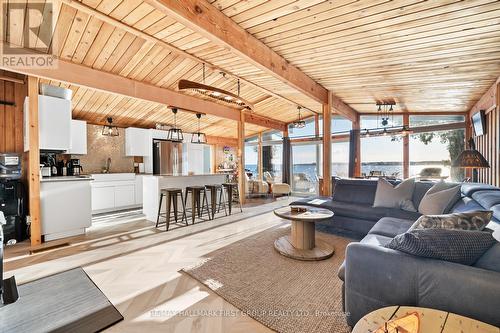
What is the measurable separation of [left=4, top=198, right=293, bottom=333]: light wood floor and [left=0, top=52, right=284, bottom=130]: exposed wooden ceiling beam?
8.28ft

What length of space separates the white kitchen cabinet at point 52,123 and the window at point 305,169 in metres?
7.16

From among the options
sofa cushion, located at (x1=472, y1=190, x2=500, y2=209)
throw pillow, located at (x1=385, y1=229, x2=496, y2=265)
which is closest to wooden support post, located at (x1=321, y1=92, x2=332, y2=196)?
sofa cushion, located at (x1=472, y1=190, x2=500, y2=209)

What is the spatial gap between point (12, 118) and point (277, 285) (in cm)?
507

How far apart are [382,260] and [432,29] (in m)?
2.76

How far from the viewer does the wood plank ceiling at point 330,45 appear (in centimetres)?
237

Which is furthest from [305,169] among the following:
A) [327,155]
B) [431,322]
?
[431,322]

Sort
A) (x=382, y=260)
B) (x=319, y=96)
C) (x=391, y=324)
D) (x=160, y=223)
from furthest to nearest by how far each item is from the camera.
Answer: (x=319, y=96)
(x=160, y=223)
(x=382, y=260)
(x=391, y=324)

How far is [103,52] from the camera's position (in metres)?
3.51

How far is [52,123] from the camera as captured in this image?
3572 millimetres

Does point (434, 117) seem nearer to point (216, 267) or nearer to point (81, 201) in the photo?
point (216, 267)

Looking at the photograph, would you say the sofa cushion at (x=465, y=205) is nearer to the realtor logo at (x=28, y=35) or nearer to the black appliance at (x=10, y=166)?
the realtor logo at (x=28, y=35)

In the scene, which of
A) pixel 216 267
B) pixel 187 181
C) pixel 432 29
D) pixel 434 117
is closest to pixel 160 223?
pixel 187 181

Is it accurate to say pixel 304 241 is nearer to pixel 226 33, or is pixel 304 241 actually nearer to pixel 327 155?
pixel 327 155

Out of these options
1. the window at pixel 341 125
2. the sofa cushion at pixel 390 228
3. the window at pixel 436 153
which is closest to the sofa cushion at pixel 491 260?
the sofa cushion at pixel 390 228
